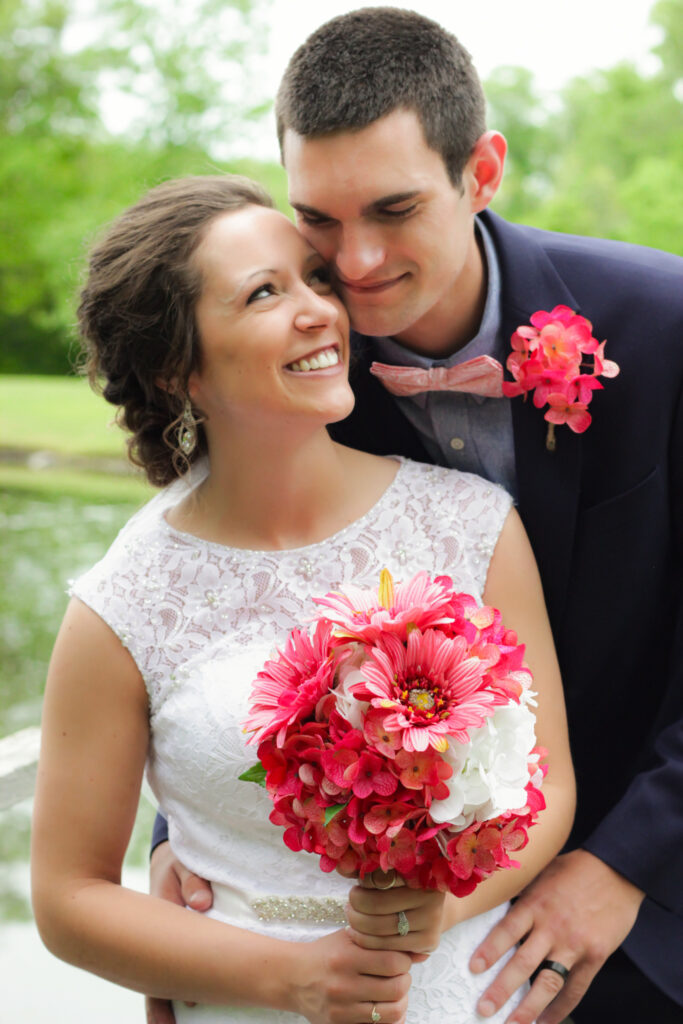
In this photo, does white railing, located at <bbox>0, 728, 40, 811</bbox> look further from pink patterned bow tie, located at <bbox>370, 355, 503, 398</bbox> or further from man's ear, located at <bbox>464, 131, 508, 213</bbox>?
man's ear, located at <bbox>464, 131, 508, 213</bbox>

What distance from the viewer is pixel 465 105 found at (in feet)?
8.27

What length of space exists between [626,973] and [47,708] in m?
1.57

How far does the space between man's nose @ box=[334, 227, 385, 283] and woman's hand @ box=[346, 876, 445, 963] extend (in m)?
1.29

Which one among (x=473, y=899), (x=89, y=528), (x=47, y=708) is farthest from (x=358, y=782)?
(x=89, y=528)

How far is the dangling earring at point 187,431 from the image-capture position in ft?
8.19

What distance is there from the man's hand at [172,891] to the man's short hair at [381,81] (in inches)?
64.9

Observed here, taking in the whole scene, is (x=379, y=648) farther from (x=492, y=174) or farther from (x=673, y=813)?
(x=492, y=174)

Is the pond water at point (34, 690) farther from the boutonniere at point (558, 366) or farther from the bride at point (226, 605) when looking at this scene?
the boutonniere at point (558, 366)

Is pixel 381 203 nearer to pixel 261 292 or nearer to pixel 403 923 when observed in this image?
pixel 261 292

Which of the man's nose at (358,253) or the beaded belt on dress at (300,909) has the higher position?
the man's nose at (358,253)

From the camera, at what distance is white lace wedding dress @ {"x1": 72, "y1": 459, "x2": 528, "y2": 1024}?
2201 millimetres

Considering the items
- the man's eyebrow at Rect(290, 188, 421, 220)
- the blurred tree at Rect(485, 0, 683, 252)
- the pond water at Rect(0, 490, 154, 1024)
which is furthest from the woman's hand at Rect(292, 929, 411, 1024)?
the blurred tree at Rect(485, 0, 683, 252)

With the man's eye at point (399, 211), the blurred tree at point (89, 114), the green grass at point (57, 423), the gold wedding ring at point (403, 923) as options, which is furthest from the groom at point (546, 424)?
the blurred tree at point (89, 114)

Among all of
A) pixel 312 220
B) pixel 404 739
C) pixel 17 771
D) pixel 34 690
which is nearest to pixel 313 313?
pixel 312 220
